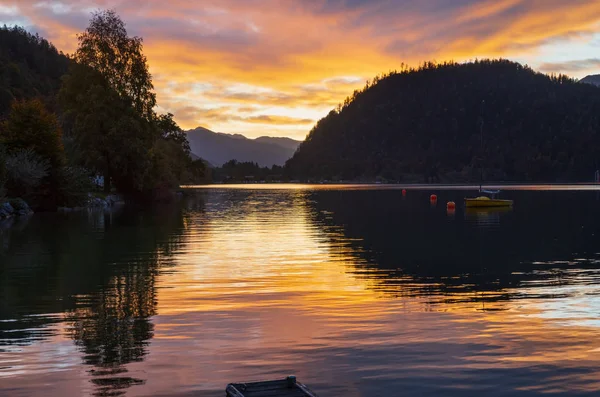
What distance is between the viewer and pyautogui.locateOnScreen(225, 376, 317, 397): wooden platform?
899 centimetres

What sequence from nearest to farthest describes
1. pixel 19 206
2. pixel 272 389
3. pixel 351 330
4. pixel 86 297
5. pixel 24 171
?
pixel 272 389
pixel 351 330
pixel 86 297
pixel 24 171
pixel 19 206

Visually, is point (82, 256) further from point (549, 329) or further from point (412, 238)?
point (549, 329)

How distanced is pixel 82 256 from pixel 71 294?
10461 mm

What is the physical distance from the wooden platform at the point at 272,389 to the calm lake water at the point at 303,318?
4.37ft

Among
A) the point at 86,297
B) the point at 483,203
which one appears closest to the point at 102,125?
the point at 483,203

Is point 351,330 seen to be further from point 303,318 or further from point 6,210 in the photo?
point 6,210

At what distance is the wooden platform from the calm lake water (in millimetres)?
1332

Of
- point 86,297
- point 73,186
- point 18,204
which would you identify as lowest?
point 86,297

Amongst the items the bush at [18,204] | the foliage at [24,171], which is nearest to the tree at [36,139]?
the foliage at [24,171]

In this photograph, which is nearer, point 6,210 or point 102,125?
point 6,210

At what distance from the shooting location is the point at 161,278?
76.7 ft

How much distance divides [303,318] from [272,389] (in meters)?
7.18

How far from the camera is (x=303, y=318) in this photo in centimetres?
1644

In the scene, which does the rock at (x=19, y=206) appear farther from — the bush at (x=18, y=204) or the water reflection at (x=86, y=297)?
the water reflection at (x=86, y=297)
